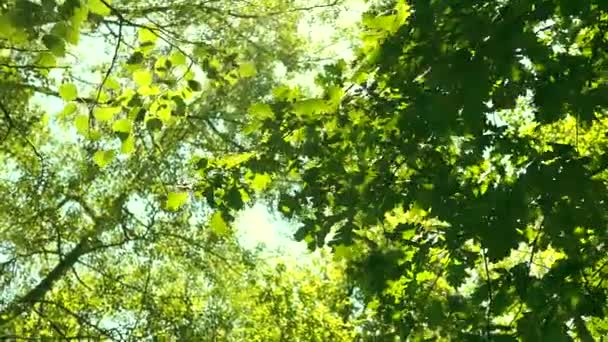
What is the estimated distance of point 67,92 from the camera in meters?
4.53

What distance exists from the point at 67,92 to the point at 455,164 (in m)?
2.74

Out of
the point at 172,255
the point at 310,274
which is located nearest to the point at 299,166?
the point at 172,255

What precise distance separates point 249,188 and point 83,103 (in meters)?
1.63

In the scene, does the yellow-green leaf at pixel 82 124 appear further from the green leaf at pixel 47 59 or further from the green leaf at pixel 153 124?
the green leaf at pixel 47 59

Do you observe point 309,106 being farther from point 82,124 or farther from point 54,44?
point 54,44

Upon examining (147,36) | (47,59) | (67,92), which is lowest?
(47,59)

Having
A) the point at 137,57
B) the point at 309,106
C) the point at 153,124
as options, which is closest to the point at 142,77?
the point at 137,57

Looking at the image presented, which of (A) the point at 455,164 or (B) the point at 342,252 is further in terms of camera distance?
(A) the point at 455,164

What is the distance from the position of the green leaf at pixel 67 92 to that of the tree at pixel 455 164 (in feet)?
4.17

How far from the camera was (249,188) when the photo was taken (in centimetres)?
589

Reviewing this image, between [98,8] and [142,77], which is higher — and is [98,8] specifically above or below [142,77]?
below

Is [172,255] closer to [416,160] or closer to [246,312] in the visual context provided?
[246,312]

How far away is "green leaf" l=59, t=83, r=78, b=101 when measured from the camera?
450 cm

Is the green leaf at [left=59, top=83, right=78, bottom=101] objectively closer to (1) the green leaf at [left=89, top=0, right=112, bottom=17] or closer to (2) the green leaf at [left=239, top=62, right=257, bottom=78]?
(1) the green leaf at [left=89, top=0, right=112, bottom=17]
